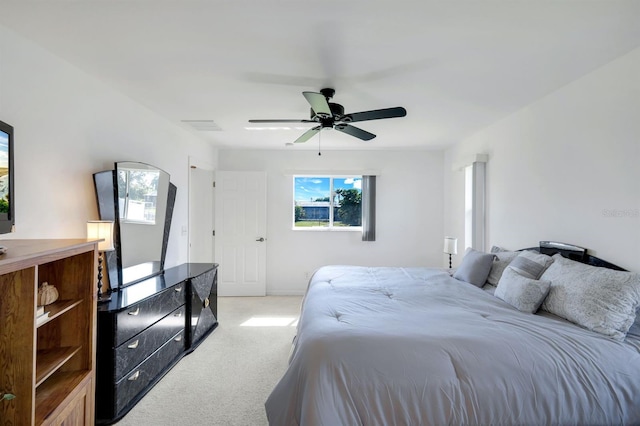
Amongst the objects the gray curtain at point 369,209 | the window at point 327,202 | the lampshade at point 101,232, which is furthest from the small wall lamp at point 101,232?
the gray curtain at point 369,209

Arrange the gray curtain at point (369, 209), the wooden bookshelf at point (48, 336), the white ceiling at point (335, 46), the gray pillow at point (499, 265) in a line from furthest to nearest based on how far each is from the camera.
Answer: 1. the gray curtain at point (369, 209)
2. the gray pillow at point (499, 265)
3. the white ceiling at point (335, 46)
4. the wooden bookshelf at point (48, 336)

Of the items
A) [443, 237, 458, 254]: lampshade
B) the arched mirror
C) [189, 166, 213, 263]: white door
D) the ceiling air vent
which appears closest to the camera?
the arched mirror

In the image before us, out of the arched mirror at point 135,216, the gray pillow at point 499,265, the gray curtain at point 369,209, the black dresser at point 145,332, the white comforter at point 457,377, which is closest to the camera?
the white comforter at point 457,377

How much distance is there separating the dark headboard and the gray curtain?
255 cm

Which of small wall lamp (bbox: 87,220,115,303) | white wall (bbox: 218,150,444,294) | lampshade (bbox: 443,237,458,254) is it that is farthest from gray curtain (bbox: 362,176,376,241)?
small wall lamp (bbox: 87,220,115,303)

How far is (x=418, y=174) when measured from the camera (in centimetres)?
525

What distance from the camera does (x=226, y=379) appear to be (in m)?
2.55

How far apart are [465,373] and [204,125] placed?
11.9ft

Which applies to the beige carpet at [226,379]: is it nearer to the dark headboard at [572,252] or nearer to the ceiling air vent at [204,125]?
the ceiling air vent at [204,125]

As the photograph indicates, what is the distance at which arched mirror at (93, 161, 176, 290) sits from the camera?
8.36 ft

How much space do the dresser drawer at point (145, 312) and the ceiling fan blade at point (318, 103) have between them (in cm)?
192

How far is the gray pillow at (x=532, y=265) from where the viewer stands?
2.46 meters

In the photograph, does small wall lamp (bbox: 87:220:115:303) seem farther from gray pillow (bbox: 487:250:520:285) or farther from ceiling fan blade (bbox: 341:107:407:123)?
gray pillow (bbox: 487:250:520:285)

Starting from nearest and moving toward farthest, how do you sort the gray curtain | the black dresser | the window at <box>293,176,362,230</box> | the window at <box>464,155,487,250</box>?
the black dresser, the window at <box>464,155,487,250</box>, the gray curtain, the window at <box>293,176,362,230</box>
